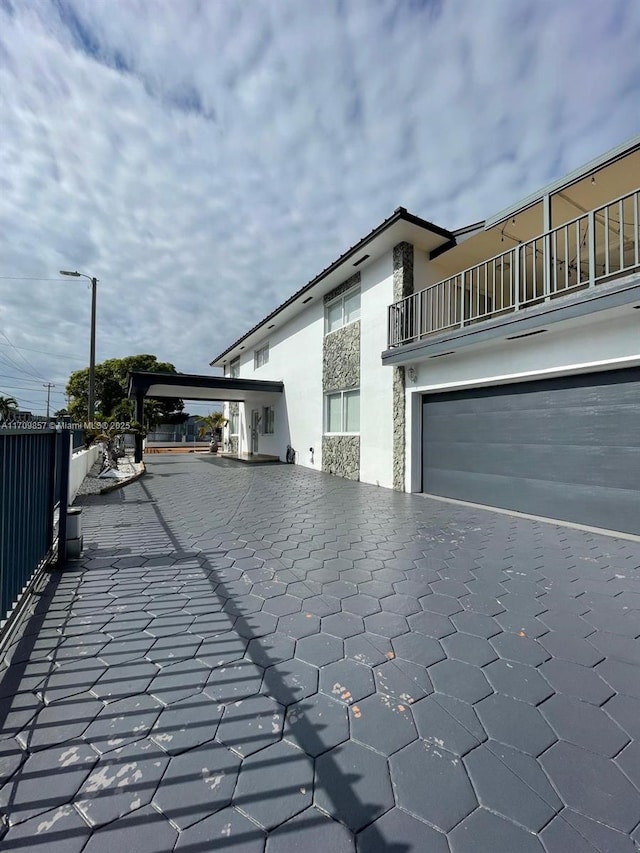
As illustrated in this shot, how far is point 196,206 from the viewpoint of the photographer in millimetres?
9953

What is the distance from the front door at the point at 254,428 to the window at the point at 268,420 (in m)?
0.86

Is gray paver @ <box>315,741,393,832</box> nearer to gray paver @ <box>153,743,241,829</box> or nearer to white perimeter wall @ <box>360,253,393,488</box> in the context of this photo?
gray paver @ <box>153,743,241,829</box>

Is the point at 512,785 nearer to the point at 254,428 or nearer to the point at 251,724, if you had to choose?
the point at 251,724

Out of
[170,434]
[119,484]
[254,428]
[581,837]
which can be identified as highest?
[254,428]

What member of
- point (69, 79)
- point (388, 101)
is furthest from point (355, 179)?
point (69, 79)

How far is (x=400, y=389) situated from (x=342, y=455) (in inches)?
125

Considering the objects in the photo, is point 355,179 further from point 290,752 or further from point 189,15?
point 290,752

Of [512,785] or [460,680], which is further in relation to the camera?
[460,680]

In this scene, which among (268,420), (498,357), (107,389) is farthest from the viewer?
(107,389)

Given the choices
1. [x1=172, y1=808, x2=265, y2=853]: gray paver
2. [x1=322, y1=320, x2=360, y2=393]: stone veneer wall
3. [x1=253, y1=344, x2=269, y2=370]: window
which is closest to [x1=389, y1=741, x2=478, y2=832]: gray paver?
[x1=172, y1=808, x2=265, y2=853]: gray paver

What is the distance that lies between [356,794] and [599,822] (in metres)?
0.89

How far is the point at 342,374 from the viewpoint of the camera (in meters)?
11.3

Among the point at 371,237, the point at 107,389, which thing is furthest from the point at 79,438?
the point at 107,389

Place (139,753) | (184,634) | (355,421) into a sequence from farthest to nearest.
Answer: (355,421), (184,634), (139,753)
